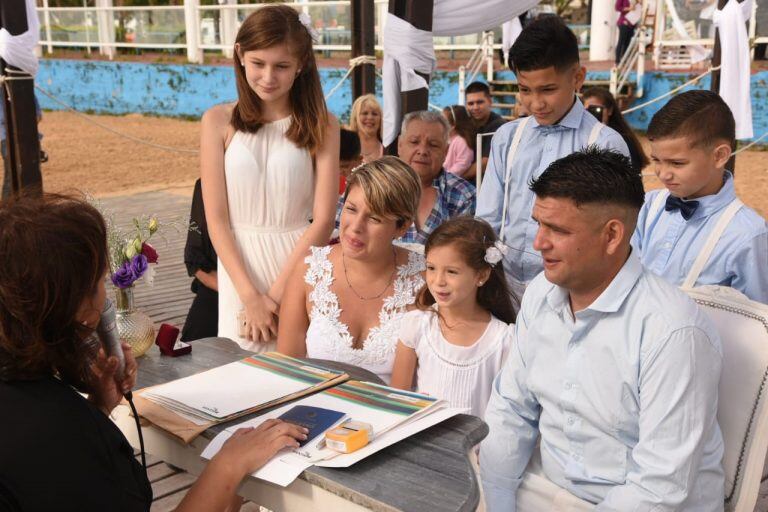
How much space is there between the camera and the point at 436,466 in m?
1.69

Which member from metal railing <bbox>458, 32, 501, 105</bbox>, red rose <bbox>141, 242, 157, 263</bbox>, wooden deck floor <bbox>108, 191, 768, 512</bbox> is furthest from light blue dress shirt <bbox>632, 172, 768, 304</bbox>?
metal railing <bbox>458, 32, 501, 105</bbox>

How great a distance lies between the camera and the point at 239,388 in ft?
6.86

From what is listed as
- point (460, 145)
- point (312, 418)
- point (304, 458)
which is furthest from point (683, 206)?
point (460, 145)

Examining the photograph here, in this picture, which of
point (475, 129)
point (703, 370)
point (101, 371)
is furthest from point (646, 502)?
point (475, 129)

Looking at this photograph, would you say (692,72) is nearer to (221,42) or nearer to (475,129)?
(475,129)

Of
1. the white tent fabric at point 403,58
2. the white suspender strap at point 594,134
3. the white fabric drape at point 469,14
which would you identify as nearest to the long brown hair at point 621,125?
the white fabric drape at point 469,14

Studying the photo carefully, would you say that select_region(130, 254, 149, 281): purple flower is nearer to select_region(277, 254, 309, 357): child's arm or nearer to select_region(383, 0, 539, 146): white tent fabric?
select_region(277, 254, 309, 357): child's arm

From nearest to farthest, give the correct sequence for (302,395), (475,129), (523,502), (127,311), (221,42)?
(302,395) < (523,502) < (127,311) < (475,129) < (221,42)

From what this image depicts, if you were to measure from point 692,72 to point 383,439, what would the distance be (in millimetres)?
16298

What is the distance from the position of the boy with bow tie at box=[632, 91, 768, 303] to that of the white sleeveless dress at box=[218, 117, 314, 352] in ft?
4.30

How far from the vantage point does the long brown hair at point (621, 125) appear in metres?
4.80

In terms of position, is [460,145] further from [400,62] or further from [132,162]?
[132,162]

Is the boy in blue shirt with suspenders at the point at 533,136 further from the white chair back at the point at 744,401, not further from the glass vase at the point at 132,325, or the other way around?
the glass vase at the point at 132,325

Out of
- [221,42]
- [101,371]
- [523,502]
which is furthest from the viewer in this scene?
[221,42]
